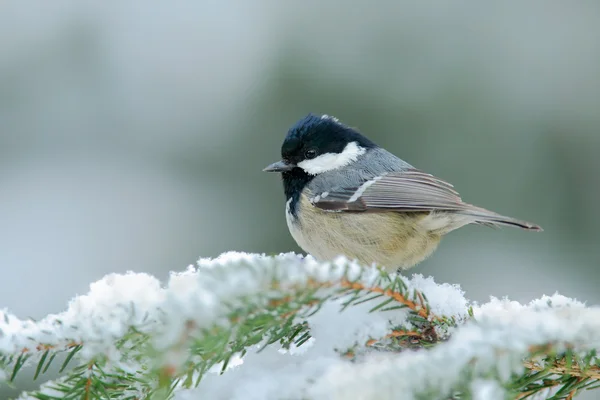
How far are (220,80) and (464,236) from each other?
5.30ft

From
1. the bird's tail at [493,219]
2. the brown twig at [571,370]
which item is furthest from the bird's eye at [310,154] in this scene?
the brown twig at [571,370]

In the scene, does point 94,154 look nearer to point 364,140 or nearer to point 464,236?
point 364,140

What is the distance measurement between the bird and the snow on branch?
0.83 m

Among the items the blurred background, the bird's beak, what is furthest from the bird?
the blurred background

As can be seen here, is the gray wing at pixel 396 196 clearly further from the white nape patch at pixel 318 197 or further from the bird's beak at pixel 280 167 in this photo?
the bird's beak at pixel 280 167

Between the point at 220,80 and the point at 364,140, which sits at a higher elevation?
the point at 220,80

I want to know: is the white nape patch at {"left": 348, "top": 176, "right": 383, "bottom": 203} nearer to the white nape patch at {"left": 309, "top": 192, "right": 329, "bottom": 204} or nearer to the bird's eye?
the white nape patch at {"left": 309, "top": 192, "right": 329, "bottom": 204}

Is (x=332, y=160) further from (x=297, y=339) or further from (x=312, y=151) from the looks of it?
(x=297, y=339)

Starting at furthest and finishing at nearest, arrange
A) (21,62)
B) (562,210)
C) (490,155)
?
(21,62) < (490,155) < (562,210)

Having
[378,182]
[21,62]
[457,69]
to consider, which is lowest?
[378,182]

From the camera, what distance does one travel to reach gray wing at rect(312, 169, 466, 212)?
196 centimetres

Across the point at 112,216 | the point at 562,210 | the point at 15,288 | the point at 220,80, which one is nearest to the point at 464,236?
the point at 562,210

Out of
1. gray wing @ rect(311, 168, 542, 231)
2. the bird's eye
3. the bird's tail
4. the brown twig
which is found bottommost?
the brown twig

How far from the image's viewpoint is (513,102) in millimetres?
2973
